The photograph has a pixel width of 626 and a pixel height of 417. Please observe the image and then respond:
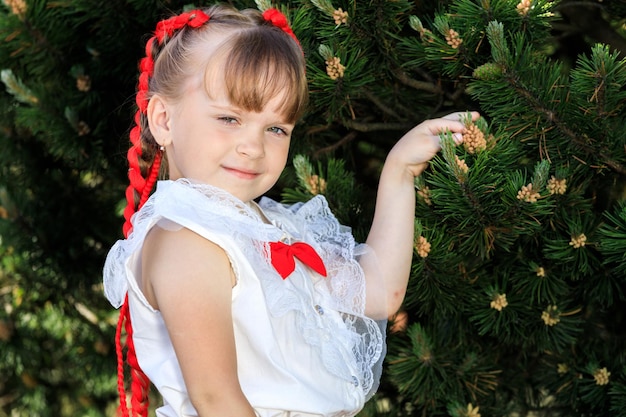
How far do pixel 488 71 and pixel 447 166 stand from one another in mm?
170

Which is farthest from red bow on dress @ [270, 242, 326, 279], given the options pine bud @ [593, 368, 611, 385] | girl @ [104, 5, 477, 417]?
pine bud @ [593, 368, 611, 385]

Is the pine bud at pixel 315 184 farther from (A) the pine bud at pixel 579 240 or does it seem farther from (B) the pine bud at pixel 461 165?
(A) the pine bud at pixel 579 240

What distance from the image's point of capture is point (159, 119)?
1479 millimetres

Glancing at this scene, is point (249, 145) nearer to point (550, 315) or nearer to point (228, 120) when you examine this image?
point (228, 120)

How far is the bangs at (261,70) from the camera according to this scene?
136cm

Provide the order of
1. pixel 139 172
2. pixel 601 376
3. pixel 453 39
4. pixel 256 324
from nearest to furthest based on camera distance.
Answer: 1. pixel 256 324
2. pixel 453 39
3. pixel 139 172
4. pixel 601 376

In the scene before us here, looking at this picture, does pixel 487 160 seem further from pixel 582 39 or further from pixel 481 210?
pixel 582 39

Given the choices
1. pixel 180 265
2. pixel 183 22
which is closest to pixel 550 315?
pixel 180 265

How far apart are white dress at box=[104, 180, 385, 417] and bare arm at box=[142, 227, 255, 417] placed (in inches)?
2.2

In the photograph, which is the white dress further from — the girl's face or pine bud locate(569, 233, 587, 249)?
pine bud locate(569, 233, 587, 249)

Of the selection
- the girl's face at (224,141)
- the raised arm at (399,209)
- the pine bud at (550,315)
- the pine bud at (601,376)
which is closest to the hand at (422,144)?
the raised arm at (399,209)

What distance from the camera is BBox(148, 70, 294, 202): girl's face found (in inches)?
54.2

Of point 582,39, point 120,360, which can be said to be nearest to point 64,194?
point 120,360

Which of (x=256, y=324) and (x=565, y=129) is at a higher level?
(x=565, y=129)
